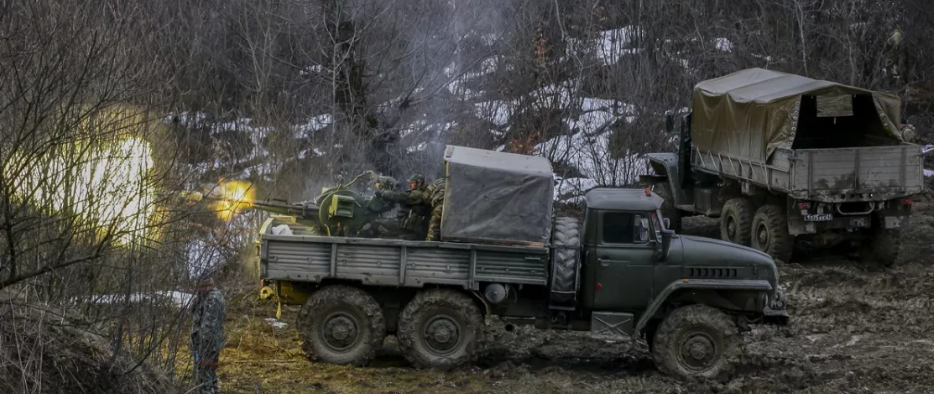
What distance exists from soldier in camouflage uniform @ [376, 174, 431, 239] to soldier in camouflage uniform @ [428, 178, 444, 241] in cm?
10

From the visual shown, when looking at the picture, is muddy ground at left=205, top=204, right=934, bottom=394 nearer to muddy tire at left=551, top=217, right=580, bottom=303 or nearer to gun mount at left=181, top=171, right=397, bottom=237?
muddy tire at left=551, top=217, right=580, bottom=303

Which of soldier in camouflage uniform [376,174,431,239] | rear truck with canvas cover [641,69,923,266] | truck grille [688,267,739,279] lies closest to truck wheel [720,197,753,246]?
rear truck with canvas cover [641,69,923,266]

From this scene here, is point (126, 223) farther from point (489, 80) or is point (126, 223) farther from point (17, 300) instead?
point (489, 80)

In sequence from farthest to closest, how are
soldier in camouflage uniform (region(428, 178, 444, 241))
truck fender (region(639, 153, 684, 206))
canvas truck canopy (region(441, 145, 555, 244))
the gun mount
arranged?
truck fender (region(639, 153, 684, 206)) < the gun mount < soldier in camouflage uniform (region(428, 178, 444, 241)) < canvas truck canopy (region(441, 145, 555, 244))

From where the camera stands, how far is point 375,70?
2269cm

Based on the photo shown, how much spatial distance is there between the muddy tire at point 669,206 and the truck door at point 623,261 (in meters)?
8.69

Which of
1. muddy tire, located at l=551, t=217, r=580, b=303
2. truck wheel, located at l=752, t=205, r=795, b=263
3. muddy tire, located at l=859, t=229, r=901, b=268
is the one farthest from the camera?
truck wheel, located at l=752, t=205, r=795, b=263

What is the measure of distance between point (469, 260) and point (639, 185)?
11.5 m

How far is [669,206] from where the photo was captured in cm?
2017

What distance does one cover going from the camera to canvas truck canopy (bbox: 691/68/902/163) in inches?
659

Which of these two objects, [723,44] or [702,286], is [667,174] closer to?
[702,286]

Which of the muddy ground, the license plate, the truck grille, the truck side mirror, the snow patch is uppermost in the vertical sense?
the snow patch

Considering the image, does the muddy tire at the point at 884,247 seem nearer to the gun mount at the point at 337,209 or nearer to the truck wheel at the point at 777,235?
the truck wheel at the point at 777,235

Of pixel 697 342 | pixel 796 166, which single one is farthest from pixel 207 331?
pixel 796 166
